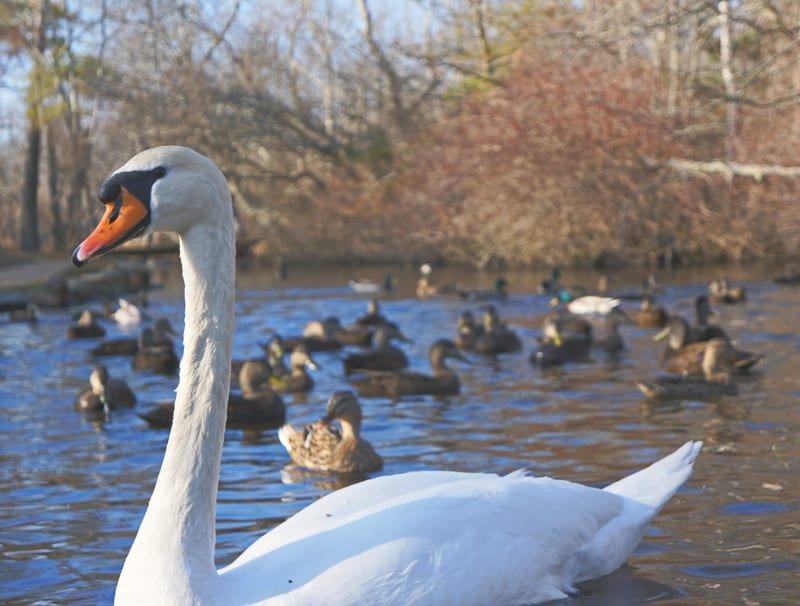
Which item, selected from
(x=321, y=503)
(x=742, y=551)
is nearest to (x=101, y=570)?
(x=321, y=503)

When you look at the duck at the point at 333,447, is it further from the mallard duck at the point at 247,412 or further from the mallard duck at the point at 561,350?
the mallard duck at the point at 561,350

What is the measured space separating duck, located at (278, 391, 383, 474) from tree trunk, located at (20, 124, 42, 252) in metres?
28.1

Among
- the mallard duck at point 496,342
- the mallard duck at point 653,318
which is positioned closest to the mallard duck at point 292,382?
the mallard duck at point 496,342

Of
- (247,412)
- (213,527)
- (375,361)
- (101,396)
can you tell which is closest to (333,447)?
(247,412)

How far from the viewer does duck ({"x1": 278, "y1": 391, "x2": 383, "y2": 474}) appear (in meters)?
7.93

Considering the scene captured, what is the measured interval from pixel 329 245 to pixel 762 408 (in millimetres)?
26528

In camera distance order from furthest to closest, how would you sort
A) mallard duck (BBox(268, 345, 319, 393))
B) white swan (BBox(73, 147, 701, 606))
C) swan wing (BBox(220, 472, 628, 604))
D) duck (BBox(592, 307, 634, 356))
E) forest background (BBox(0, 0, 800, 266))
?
forest background (BBox(0, 0, 800, 266)) < duck (BBox(592, 307, 634, 356)) < mallard duck (BBox(268, 345, 319, 393)) < swan wing (BBox(220, 472, 628, 604)) < white swan (BBox(73, 147, 701, 606))

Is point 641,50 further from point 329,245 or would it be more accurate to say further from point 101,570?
→ point 101,570

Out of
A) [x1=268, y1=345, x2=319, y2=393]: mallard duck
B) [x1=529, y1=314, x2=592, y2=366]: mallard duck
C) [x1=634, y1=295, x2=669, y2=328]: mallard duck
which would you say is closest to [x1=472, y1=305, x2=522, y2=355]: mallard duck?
[x1=529, y1=314, x2=592, y2=366]: mallard duck

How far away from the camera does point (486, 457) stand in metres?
8.20

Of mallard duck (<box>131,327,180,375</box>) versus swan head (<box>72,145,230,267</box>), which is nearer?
swan head (<box>72,145,230,267</box>)

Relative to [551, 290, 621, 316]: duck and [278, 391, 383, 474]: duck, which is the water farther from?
[551, 290, 621, 316]: duck

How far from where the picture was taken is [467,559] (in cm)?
414

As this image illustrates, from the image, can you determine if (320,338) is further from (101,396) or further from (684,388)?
(684,388)
